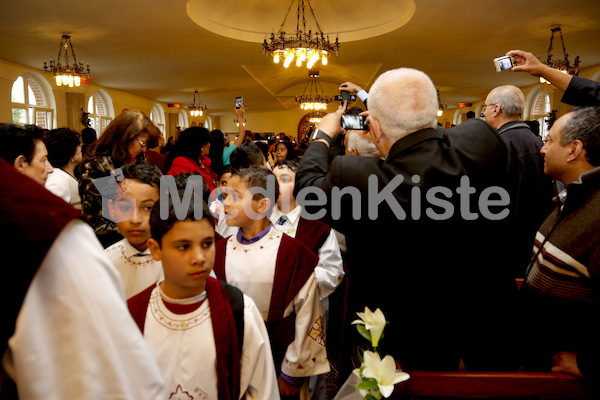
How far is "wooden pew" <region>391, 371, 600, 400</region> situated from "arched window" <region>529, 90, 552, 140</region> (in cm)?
1740

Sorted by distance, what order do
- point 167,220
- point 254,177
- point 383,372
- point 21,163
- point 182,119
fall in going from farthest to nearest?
point 182,119 < point 254,177 < point 21,163 < point 167,220 < point 383,372

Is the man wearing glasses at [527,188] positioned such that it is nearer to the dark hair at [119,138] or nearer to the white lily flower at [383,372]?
the white lily flower at [383,372]

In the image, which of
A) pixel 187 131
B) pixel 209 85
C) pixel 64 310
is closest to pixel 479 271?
pixel 64 310

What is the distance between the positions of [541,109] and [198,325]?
748 inches

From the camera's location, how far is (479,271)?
1.62 meters

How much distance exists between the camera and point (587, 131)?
175 cm

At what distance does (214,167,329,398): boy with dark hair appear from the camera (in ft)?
6.50

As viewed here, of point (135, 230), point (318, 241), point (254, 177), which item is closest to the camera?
point (135, 230)

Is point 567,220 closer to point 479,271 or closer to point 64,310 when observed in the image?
point 479,271

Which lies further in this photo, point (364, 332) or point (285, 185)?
point (285, 185)

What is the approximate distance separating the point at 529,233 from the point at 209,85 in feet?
48.5

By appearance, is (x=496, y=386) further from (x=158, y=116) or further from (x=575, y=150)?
(x=158, y=116)

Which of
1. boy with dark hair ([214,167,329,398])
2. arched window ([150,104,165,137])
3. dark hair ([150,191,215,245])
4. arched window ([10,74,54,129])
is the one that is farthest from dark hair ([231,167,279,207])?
arched window ([150,104,165,137])

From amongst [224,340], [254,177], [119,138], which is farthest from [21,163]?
[224,340]
